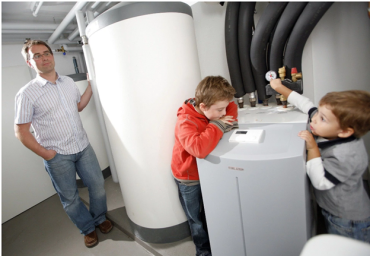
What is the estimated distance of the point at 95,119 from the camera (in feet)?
8.01

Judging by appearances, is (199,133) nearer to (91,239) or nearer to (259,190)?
(259,190)

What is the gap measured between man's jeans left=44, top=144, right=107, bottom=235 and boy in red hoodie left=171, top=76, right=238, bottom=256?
0.72 metres

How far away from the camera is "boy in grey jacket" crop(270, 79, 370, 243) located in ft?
2.65

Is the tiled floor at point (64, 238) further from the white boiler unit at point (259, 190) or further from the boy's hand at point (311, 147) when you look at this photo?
the boy's hand at point (311, 147)

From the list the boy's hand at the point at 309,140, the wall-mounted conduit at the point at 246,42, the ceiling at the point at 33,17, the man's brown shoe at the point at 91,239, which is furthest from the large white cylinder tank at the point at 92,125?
the boy's hand at the point at 309,140

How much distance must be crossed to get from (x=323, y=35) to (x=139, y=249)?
1.68 meters

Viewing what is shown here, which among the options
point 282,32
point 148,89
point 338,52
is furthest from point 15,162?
point 338,52

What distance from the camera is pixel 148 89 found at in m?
1.20

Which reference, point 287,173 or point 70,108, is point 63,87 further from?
point 287,173

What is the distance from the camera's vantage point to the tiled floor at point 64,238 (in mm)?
1497

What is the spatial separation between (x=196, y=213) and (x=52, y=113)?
3.51 feet

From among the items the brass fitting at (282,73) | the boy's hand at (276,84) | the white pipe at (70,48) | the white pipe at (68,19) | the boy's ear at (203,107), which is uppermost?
the white pipe at (68,19)

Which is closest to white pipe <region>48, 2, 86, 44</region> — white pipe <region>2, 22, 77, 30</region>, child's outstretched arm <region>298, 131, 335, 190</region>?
white pipe <region>2, 22, 77, 30</region>

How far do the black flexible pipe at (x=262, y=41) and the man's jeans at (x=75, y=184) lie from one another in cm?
123
